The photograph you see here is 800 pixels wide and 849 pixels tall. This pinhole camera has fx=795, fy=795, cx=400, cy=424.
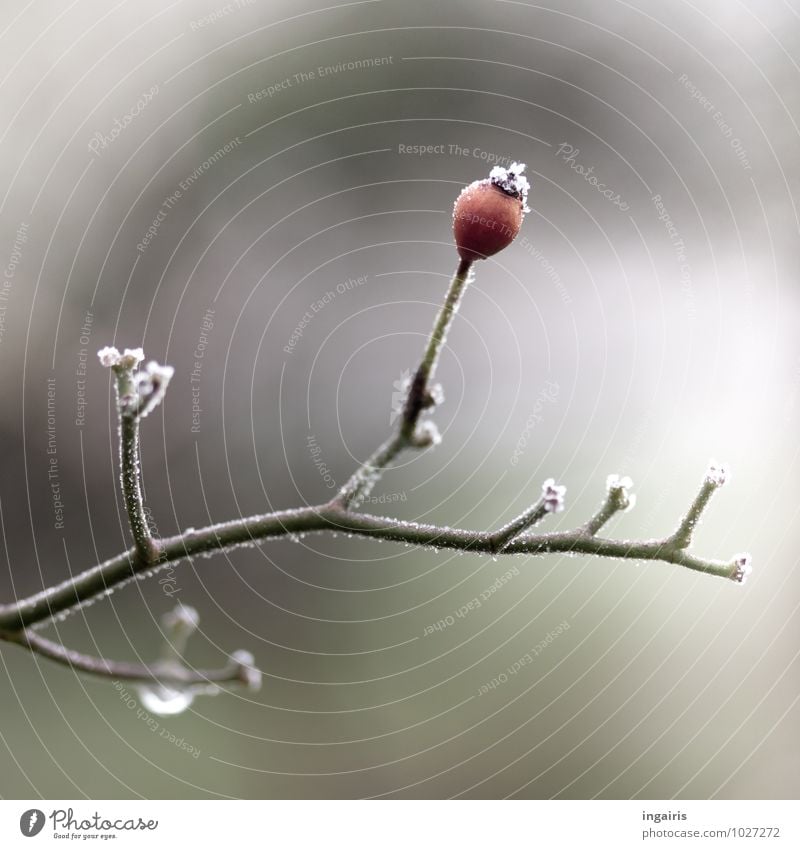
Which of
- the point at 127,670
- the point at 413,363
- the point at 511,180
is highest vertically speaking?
the point at 413,363

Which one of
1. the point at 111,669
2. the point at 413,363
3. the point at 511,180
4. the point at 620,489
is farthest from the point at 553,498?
the point at 413,363

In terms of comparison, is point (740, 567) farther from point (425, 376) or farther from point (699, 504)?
point (425, 376)

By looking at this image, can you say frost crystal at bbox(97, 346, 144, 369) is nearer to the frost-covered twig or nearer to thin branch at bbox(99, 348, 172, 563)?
thin branch at bbox(99, 348, 172, 563)

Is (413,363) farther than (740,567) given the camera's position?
Yes

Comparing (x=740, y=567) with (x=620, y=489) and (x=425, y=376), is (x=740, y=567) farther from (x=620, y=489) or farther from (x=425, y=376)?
(x=425, y=376)

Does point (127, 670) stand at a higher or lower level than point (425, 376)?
lower

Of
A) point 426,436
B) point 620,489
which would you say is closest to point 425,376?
point 426,436

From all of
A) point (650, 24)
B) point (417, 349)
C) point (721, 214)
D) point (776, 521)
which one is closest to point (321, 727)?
point (417, 349)

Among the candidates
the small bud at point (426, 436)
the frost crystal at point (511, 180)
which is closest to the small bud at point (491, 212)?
the frost crystal at point (511, 180)
